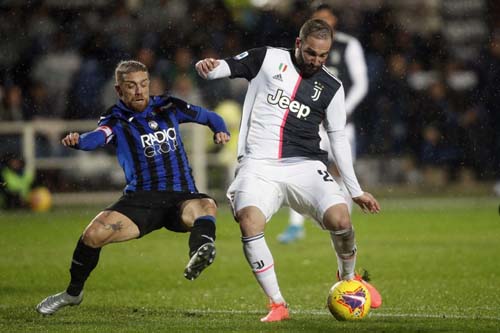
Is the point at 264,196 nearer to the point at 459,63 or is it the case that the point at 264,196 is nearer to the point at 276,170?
the point at 276,170

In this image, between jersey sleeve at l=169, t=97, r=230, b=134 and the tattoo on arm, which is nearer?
the tattoo on arm

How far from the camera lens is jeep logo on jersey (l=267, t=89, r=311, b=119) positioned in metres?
7.99

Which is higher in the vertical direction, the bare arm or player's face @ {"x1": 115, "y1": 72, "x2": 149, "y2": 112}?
the bare arm

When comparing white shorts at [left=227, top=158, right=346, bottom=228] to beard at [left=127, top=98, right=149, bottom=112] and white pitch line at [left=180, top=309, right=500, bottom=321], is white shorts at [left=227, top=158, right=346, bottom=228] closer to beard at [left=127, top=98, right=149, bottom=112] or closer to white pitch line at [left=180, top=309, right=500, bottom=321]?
white pitch line at [left=180, top=309, right=500, bottom=321]

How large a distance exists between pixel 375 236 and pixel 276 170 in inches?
→ 256

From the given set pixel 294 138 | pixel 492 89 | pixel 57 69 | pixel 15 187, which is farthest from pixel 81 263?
pixel 492 89

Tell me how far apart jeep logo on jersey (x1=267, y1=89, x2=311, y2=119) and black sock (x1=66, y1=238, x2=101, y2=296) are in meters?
1.64

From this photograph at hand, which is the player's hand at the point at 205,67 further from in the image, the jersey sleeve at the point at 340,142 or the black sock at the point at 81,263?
the black sock at the point at 81,263

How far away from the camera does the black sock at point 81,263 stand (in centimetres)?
778

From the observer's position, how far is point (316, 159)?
26.6ft

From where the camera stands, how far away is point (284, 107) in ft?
26.3

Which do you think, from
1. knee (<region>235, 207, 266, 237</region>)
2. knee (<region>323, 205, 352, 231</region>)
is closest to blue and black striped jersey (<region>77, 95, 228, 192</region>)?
knee (<region>235, 207, 266, 237</region>)

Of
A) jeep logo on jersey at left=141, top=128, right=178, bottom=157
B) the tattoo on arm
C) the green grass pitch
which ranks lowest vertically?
the green grass pitch

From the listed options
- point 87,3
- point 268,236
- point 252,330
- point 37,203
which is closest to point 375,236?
point 268,236
